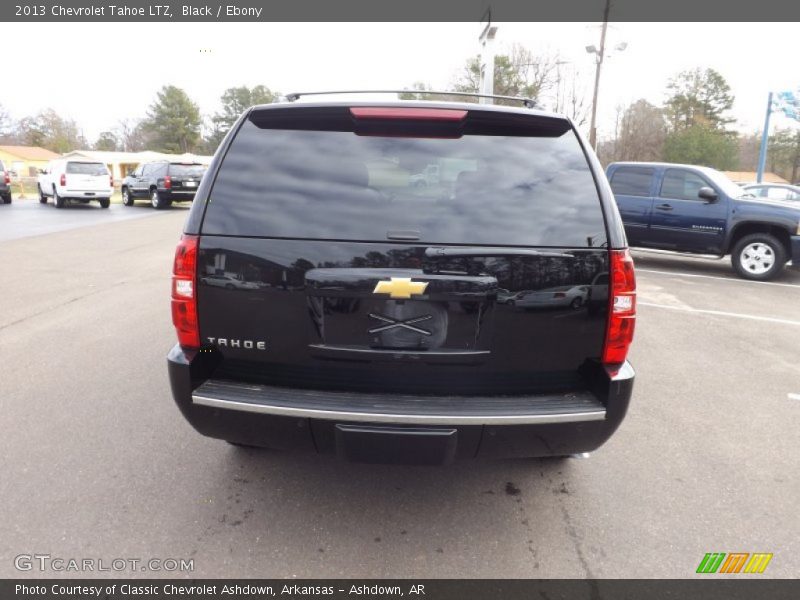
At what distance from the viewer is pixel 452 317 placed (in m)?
2.27

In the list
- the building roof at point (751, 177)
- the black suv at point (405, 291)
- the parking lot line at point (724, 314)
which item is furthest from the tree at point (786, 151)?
the black suv at point (405, 291)

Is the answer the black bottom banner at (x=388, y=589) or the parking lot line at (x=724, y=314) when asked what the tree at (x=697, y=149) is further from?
the black bottom banner at (x=388, y=589)

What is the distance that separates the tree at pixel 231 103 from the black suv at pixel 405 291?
92.6 metres

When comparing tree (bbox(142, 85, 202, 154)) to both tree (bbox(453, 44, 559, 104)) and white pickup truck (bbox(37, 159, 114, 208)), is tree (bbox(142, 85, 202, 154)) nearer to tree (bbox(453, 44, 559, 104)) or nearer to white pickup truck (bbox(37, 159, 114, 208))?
tree (bbox(453, 44, 559, 104))

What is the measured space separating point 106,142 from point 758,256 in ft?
380

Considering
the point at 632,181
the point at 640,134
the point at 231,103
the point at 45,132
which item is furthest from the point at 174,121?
the point at 632,181

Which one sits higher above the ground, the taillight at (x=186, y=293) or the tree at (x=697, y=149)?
the tree at (x=697, y=149)

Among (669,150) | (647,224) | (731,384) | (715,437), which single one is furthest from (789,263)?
(669,150)

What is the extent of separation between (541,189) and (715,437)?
2490mm

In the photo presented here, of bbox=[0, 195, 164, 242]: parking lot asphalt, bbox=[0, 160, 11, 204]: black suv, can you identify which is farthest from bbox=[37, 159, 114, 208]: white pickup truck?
bbox=[0, 160, 11, 204]: black suv

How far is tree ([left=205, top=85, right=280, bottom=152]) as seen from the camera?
286 feet

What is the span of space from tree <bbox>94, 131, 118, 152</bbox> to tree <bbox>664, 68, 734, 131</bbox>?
315ft

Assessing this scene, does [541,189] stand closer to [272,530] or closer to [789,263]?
[272,530]

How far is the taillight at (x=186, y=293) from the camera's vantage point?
93.0 inches
